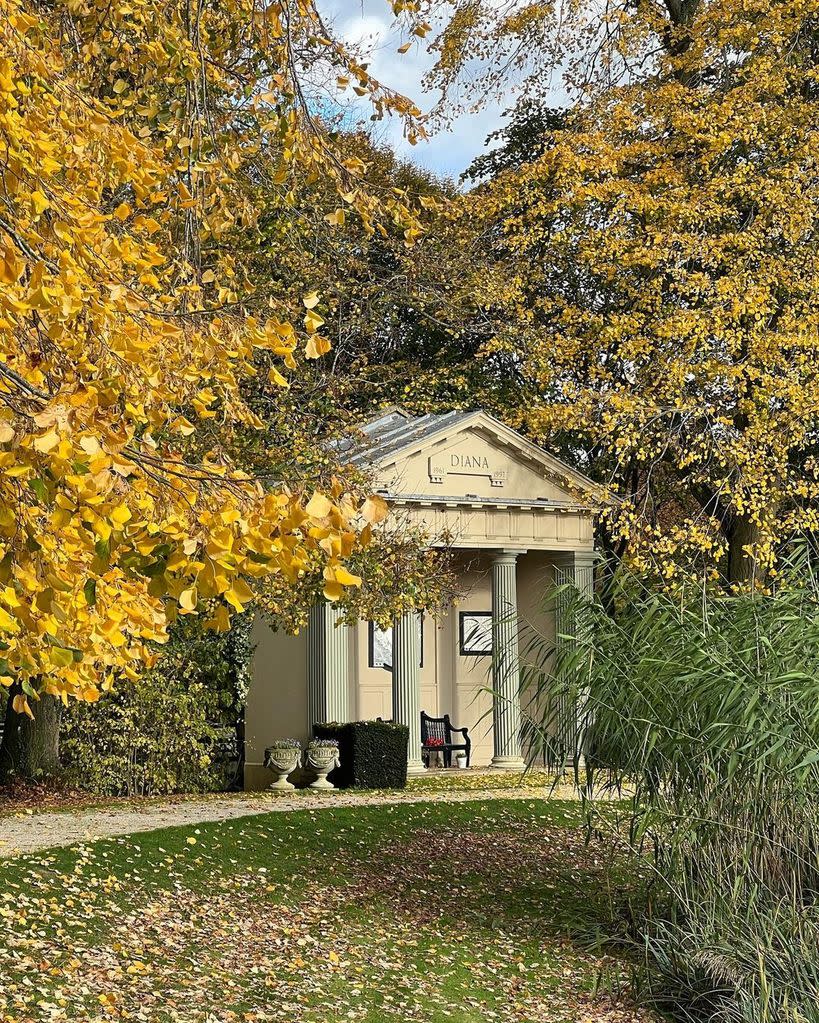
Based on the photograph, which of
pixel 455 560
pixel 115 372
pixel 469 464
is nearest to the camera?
pixel 115 372

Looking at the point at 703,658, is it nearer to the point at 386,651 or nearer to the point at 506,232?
the point at 386,651

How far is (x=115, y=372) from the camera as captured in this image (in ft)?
14.6

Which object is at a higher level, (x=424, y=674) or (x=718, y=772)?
(x=424, y=674)

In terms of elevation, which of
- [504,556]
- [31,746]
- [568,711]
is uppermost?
[504,556]

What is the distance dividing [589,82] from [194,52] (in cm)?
1775

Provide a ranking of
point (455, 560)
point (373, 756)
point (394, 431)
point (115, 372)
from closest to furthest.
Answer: point (115, 372), point (373, 756), point (394, 431), point (455, 560)

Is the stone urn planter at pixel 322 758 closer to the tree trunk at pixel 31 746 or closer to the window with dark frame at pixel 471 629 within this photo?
the tree trunk at pixel 31 746

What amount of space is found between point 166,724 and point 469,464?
20.4ft

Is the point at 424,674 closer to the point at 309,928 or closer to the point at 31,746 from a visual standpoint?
the point at 31,746

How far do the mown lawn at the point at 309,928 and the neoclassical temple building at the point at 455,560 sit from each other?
6.77m

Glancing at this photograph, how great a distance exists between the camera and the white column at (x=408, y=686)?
19.6 meters

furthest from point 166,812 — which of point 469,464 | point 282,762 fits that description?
point 469,464

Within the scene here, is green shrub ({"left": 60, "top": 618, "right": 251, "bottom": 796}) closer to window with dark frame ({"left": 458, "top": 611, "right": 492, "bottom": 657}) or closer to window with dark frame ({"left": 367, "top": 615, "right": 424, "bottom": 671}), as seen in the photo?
window with dark frame ({"left": 367, "top": 615, "right": 424, "bottom": 671})

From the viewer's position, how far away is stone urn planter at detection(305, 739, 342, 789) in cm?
1692
